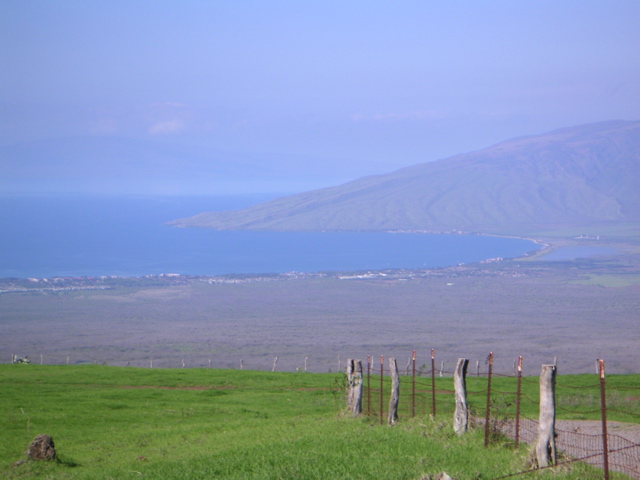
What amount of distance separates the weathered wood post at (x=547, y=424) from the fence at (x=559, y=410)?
8 centimetres

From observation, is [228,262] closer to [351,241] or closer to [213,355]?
[351,241]

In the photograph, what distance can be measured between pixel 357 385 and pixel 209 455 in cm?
478

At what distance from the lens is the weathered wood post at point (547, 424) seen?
479 inches

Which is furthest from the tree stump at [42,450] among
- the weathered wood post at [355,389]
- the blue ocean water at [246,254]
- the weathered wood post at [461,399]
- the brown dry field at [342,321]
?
the blue ocean water at [246,254]

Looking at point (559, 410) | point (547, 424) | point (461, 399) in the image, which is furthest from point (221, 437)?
point (559, 410)

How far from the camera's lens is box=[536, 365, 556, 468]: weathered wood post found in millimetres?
12164

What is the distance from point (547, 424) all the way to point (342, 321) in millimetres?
61930

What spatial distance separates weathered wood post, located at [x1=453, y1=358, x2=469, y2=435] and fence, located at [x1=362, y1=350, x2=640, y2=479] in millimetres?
499

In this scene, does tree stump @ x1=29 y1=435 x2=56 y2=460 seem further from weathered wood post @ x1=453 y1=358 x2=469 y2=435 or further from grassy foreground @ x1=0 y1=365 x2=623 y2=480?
weathered wood post @ x1=453 y1=358 x2=469 y2=435

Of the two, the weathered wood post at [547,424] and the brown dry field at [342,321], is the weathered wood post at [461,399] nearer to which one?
the weathered wood post at [547,424]

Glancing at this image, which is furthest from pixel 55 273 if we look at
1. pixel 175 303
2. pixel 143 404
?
pixel 143 404

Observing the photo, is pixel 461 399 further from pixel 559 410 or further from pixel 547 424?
pixel 559 410

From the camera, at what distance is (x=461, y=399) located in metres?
14.8

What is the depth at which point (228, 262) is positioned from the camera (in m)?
150
